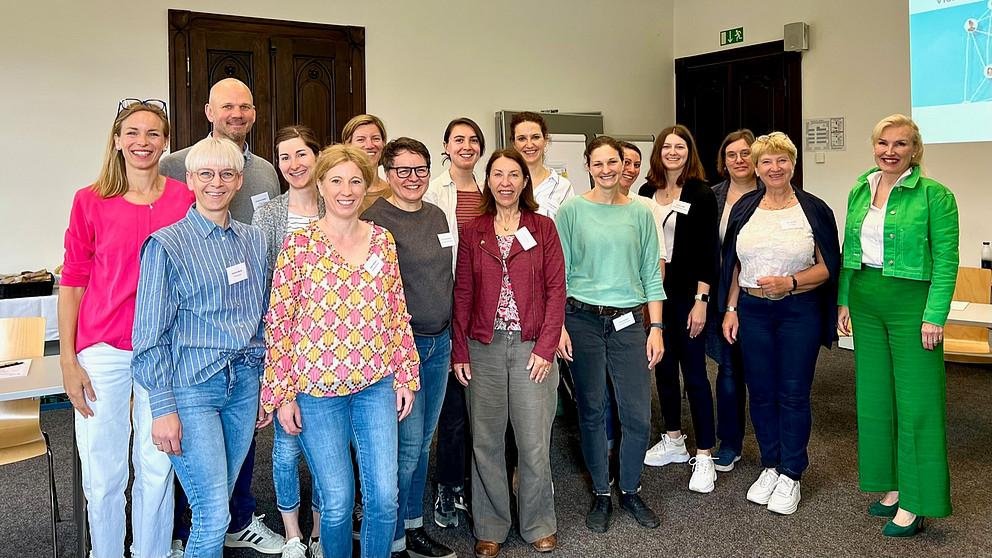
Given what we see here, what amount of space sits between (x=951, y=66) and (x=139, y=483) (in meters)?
5.12

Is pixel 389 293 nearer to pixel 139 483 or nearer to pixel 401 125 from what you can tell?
pixel 139 483

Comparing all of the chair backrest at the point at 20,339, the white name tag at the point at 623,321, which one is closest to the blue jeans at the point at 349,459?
the white name tag at the point at 623,321

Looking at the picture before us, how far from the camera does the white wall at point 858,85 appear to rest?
5.92 m

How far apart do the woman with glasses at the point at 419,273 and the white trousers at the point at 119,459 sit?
2.35ft

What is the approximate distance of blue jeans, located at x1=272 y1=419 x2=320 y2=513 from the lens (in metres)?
2.41

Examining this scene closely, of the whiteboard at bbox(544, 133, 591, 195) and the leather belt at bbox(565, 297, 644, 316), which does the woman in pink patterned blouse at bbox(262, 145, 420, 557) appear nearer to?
the leather belt at bbox(565, 297, 644, 316)

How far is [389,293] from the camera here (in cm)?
228

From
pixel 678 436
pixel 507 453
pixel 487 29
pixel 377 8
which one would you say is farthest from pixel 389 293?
pixel 487 29

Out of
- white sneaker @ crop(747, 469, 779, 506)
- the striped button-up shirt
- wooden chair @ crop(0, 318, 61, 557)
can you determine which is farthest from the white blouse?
wooden chair @ crop(0, 318, 61, 557)

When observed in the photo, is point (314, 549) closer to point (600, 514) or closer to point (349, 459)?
point (349, 459)

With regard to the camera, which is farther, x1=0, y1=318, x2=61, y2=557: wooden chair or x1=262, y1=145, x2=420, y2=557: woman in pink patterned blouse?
x1=0, y1=318, x2=61, y2=557: wooden chair

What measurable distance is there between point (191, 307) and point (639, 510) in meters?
1.92

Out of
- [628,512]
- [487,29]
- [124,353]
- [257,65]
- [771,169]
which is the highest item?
[487,29]

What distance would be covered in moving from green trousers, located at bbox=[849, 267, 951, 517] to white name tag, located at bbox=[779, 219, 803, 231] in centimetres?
29
